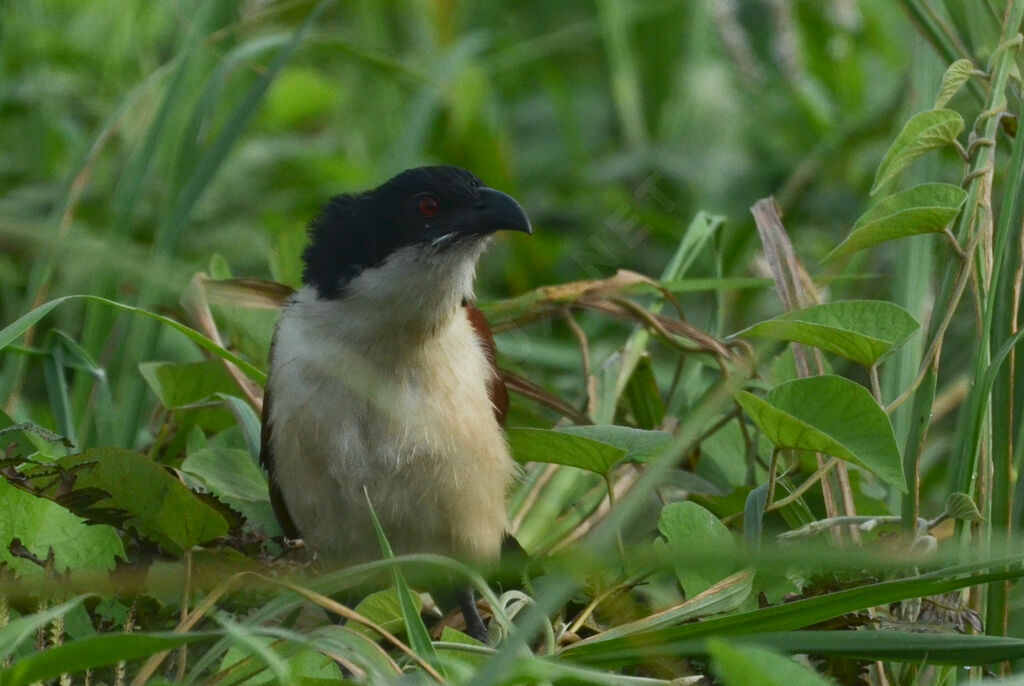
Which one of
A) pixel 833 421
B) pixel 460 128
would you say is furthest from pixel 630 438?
pixel 460 128

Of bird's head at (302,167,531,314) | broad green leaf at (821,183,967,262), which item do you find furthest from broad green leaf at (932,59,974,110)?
bird's head at (302,167,531,314)

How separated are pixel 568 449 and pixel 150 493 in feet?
2.10

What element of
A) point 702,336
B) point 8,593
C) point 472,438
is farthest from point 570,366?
point 8,593

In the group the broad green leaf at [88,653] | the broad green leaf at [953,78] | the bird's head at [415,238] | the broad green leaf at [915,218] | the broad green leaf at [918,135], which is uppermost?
the broad green leaf at [953,78]

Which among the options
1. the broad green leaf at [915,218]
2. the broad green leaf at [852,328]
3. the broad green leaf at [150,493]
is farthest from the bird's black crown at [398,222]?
the broad green leaf at [915,218]

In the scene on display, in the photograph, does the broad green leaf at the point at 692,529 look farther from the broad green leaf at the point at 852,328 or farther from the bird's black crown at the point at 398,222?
the bird's black crown at the point at 398,222

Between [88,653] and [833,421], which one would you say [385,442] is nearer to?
[833,421]

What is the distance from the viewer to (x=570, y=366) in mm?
4102

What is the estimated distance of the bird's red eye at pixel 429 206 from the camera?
270 centimetres

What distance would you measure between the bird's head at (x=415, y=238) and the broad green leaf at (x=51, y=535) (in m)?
0.71

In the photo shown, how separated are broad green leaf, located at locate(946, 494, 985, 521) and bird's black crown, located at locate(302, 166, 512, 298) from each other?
1091mm

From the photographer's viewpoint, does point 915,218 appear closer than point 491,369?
Yes

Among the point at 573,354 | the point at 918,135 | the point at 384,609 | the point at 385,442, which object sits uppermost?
the point at 918,135

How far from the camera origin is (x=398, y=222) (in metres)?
2.69
